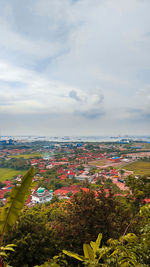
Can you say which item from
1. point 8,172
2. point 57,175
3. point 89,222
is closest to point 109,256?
point 89,222

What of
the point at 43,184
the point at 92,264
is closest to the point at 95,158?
the point at 43,184

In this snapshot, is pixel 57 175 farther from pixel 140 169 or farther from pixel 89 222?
pixel 89 222

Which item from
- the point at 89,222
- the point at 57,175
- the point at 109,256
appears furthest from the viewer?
the point at 57,175

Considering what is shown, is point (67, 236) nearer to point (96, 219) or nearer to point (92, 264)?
point (96, 219)

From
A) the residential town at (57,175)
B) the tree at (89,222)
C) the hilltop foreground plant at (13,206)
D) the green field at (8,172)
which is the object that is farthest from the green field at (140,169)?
the hilltop foreground plant at (13,206)

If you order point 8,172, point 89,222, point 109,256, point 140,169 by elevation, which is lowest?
point 140,169

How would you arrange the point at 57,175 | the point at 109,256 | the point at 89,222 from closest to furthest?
the point at 109,256, the point at 89,222, the point at 57,175

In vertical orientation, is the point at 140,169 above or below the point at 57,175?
below

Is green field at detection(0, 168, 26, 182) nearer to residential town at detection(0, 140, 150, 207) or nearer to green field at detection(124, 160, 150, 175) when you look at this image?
residential town at detection(0, 140, 150, 207)

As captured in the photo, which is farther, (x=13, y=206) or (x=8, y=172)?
(x=8, y=172)
